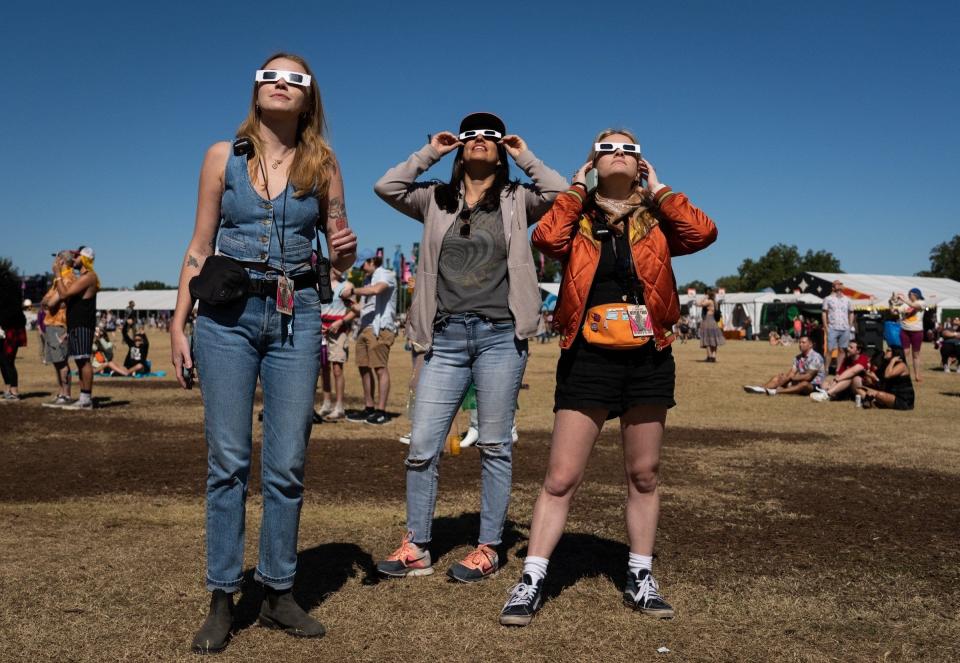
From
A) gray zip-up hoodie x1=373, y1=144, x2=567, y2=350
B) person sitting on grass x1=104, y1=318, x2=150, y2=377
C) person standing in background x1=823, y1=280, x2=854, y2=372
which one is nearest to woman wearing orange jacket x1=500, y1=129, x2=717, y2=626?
gray zip-up hoodie x1=373, y1=144, x2=567, y2=350

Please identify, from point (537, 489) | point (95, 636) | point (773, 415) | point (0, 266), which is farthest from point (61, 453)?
point (773, 415)

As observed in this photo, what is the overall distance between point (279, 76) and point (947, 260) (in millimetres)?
137286

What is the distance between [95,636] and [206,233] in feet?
5.42

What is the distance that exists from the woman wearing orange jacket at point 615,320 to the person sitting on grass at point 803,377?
12720mm

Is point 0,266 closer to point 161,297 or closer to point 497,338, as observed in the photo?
point 497,338

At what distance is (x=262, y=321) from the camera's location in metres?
3.44

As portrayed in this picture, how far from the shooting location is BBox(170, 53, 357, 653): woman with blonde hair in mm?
3404

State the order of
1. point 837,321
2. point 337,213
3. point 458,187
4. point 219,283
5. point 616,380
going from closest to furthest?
point 219,283 < point 337,213 < point 616,380 < point 458,187 < point 837,321

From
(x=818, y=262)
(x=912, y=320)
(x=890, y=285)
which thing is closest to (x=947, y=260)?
(x=818, y=262)

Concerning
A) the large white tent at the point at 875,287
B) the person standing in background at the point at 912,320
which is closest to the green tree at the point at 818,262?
the large white tent at the point at 875,287

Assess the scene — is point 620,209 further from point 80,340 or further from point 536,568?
point 80,340

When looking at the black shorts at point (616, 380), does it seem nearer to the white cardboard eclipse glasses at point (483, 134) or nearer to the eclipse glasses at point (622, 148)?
the eclipse glasses at point (622, 148)

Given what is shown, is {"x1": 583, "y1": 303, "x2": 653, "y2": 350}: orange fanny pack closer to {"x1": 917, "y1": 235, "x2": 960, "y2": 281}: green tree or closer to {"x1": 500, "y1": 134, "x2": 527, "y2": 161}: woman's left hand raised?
{"x1": 500, "y1": 134, "x2": 527, "y2": 161}: woman's left hand raised

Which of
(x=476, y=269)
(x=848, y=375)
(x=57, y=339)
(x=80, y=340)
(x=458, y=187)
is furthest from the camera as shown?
(x=848, y=375)
